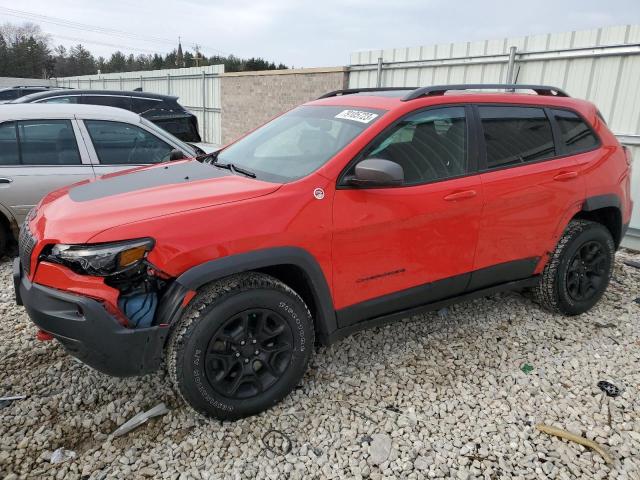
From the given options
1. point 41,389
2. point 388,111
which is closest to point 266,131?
point 388,111

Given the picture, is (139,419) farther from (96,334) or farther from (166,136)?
(166,136)

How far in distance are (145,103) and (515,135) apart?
7015mm

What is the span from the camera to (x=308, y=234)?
8.13ft

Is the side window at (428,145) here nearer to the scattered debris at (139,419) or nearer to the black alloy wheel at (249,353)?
the black alloy wheel at (249,353)

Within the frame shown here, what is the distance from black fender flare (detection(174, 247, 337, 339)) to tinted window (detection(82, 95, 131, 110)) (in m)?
7.09

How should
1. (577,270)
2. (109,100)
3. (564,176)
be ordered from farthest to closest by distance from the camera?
1. (109,100)
2. (577,270)
3. (564,176)

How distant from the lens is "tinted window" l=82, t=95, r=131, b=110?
27.0 ft

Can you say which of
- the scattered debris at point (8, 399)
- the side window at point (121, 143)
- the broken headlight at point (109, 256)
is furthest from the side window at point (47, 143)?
the broken headlight at point (109, 256)

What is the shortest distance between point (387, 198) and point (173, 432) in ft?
5.82

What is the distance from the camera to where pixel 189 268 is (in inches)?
88.0

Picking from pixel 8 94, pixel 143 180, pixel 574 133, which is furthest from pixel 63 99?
pixel 574 133

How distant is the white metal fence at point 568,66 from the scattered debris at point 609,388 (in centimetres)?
382

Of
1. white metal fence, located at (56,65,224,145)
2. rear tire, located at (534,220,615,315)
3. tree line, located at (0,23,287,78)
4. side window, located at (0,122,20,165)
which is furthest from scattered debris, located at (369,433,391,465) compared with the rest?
tree line, located at (0,23,287,78)

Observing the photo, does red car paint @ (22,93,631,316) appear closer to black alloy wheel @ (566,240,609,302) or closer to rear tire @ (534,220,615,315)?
rear tire @ (534,220,615,315)
